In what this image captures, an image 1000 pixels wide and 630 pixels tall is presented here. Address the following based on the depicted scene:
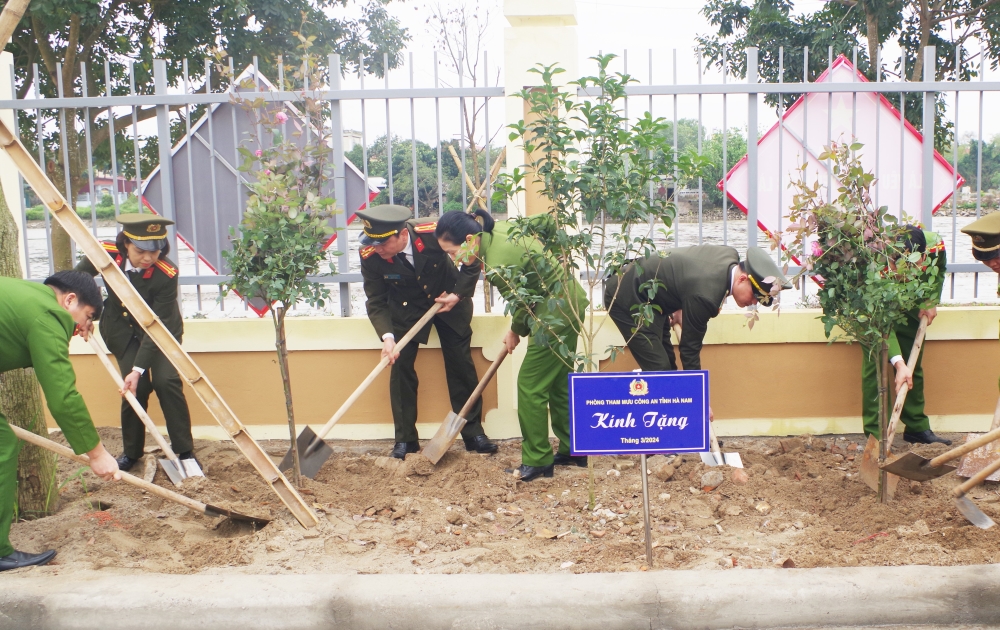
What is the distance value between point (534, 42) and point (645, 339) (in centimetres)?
203

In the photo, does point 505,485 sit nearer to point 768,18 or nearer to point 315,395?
point 315,395

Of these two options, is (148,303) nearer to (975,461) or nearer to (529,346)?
(529,346)

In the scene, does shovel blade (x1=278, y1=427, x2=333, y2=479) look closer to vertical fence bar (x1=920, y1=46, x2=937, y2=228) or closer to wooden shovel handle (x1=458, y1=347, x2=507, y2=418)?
A: wooden shovel handle (x1=458, y1=347, x2=507, y2=418)

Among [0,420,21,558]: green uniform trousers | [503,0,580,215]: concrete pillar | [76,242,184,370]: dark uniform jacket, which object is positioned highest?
[503,0,580,215]: concrete pillar

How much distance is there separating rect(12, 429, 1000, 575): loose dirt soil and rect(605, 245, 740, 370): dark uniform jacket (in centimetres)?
82

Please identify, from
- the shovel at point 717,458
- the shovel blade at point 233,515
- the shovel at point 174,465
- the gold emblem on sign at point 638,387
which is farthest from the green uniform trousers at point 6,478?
the shovel at point 717,458

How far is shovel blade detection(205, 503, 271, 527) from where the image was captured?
13.8 feet

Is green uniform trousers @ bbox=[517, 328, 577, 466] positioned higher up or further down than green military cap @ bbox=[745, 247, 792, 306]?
further down

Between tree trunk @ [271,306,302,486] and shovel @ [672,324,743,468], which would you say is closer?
tree trunk @ [271,306,302,486]

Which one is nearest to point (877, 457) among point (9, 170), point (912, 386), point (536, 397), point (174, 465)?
point (912, 386)

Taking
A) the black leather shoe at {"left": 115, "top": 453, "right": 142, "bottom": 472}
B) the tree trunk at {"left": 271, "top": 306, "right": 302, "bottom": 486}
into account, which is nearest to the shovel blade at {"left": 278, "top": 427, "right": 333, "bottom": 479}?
the tree trunk at {"left": 271, "top": 306, "right": 302, "bottom": 486}

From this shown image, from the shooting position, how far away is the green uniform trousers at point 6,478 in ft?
12.5

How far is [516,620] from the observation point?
335 centimetres

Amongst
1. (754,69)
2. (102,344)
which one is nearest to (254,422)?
(102,344)
